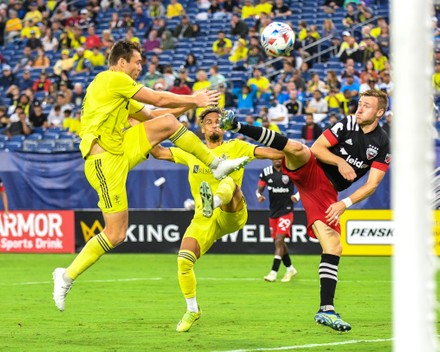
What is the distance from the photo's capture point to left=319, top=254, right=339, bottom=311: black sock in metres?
9.42

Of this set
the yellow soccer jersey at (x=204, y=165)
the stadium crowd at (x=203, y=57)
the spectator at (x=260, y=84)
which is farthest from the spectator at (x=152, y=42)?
the yellow soccer jersey at (x=204, y=165)

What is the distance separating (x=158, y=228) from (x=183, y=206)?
81cm

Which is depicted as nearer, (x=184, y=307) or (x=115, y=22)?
(x=184, y=307)

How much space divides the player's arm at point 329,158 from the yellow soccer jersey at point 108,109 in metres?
1.79

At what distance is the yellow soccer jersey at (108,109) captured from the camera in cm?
955

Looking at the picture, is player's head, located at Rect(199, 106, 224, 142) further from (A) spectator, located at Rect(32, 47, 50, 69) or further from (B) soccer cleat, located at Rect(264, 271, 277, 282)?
(A) spectator, located at Rect(32, 47, 50, 69)

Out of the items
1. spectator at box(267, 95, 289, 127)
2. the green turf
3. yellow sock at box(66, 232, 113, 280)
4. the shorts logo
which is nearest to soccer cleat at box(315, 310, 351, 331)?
the green turf

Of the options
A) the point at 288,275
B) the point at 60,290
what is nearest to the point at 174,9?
the point at 288,275

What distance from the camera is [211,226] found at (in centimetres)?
1005

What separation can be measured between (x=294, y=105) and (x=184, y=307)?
42.2 feet

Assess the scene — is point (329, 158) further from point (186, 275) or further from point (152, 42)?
point (152, 42)

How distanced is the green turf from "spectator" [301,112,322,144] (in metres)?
3.26

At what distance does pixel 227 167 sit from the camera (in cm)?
964

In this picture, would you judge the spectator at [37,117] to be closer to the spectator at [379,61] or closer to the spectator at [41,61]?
the spectator at [41,61]
